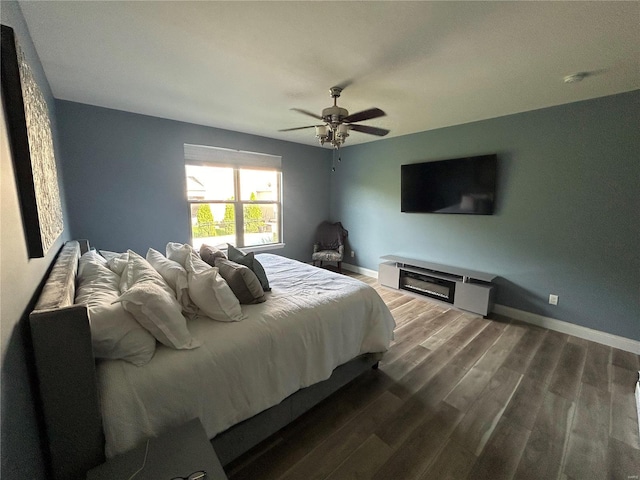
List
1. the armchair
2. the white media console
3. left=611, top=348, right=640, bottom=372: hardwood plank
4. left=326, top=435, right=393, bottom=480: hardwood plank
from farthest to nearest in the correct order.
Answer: the armchair → the white media console → left=611, top=348, right=640, bottom=372: hardwood plank → left=326, top=435, right=393, bottom=480: hardwood plank

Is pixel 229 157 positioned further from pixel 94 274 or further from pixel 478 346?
pixel 478 346

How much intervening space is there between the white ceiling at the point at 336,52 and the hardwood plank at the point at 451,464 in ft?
8.19

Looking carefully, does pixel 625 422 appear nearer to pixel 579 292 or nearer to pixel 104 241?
pixel 579 292

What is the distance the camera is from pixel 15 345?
2.81ft

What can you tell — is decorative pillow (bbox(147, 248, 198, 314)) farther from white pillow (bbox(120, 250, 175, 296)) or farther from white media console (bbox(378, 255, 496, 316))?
white media console (bbox(378, 255, 496, 316))

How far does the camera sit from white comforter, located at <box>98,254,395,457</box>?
1.10 meters

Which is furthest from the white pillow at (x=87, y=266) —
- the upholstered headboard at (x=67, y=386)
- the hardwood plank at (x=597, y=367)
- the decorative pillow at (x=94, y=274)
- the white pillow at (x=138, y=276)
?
the hardwood plank at (x=597, y=367)

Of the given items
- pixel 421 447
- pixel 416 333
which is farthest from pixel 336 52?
pixel 416 333

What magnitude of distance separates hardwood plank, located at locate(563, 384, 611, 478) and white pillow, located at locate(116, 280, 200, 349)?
7.18 feet

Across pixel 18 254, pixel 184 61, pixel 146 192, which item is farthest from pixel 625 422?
pixel 146 192

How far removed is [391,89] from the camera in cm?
241

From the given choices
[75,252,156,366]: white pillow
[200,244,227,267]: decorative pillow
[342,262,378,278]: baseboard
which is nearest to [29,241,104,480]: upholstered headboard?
[75,252,156,366]: white pillow

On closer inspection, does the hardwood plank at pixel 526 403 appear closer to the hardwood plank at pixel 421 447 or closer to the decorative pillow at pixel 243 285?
the hardwood plank at pixel 421 447

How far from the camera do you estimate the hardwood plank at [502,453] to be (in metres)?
1.40
